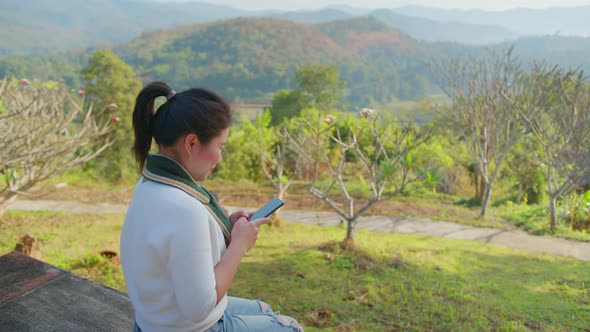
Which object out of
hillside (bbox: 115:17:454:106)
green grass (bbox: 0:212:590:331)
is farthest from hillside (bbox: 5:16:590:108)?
green grass (bbox: 0:212:590:331)

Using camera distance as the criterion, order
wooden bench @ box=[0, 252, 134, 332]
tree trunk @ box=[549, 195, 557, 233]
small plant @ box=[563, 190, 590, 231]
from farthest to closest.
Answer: small plant @ box=[563, 190, 590, 231]
tree trunk @ box=[549, 195, 557, 233]
wooden bench @ box=[0, 252, 134, 332]

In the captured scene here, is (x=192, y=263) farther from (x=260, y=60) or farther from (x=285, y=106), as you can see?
(x=260, y=60)

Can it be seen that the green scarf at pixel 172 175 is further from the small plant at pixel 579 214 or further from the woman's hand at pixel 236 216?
the small plant at pixel 579 214

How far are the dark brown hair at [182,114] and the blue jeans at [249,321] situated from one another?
1.90ft

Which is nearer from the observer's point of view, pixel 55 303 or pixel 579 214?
pixel 55 303

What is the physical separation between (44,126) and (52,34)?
21418cm

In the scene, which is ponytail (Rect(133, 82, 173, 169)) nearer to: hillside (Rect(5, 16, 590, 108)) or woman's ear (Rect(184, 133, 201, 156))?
woman's ear (Rect(184, 133, 201, 156))

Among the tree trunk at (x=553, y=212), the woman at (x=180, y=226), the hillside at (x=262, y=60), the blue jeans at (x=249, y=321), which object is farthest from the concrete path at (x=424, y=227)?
the hillside at (x=262, y=60)

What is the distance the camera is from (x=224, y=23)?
8294cm

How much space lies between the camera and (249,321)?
4.98 feet

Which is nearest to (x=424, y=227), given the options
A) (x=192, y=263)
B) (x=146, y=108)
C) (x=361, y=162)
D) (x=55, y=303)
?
(x=361, y=162)

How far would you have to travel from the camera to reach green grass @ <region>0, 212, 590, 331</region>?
3410mm

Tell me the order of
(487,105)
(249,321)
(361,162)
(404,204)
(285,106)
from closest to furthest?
(249,321)
(361,162)
(487,105)
(404,204)
(285,106)

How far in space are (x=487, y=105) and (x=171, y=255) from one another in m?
7.91
